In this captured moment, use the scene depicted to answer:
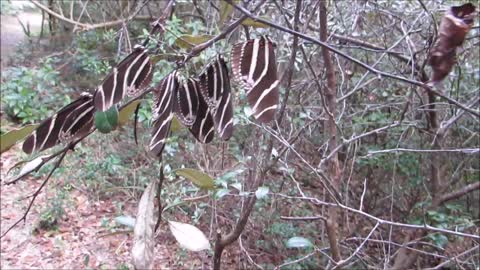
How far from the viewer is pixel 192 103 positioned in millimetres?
584

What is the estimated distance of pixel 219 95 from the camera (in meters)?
0.58

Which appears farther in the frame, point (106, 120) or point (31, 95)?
point (31, 95)

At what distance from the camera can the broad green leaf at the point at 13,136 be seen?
0.53 meters

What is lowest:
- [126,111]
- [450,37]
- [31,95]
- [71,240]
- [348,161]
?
[71,240]

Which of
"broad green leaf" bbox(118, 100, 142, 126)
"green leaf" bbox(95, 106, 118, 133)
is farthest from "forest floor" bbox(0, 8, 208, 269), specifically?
"green leaf" bbox(95, 106, 118, 133)

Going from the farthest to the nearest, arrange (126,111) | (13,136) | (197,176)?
(197,176), (126,111), (13,136)

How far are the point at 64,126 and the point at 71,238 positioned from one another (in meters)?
2.77

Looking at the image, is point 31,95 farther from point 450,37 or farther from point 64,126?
point 450,37

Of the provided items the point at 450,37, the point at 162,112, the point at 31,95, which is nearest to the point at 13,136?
the point at 162,112

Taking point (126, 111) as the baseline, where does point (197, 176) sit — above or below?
below

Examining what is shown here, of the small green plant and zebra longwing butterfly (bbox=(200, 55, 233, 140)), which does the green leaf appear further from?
the small green plant

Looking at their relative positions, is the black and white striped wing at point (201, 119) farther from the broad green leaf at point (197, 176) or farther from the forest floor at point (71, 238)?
the forest floor at point (71, 238)

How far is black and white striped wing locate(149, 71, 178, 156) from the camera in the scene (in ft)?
1.75

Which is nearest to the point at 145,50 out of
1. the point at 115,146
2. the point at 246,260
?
the point at 246,260
